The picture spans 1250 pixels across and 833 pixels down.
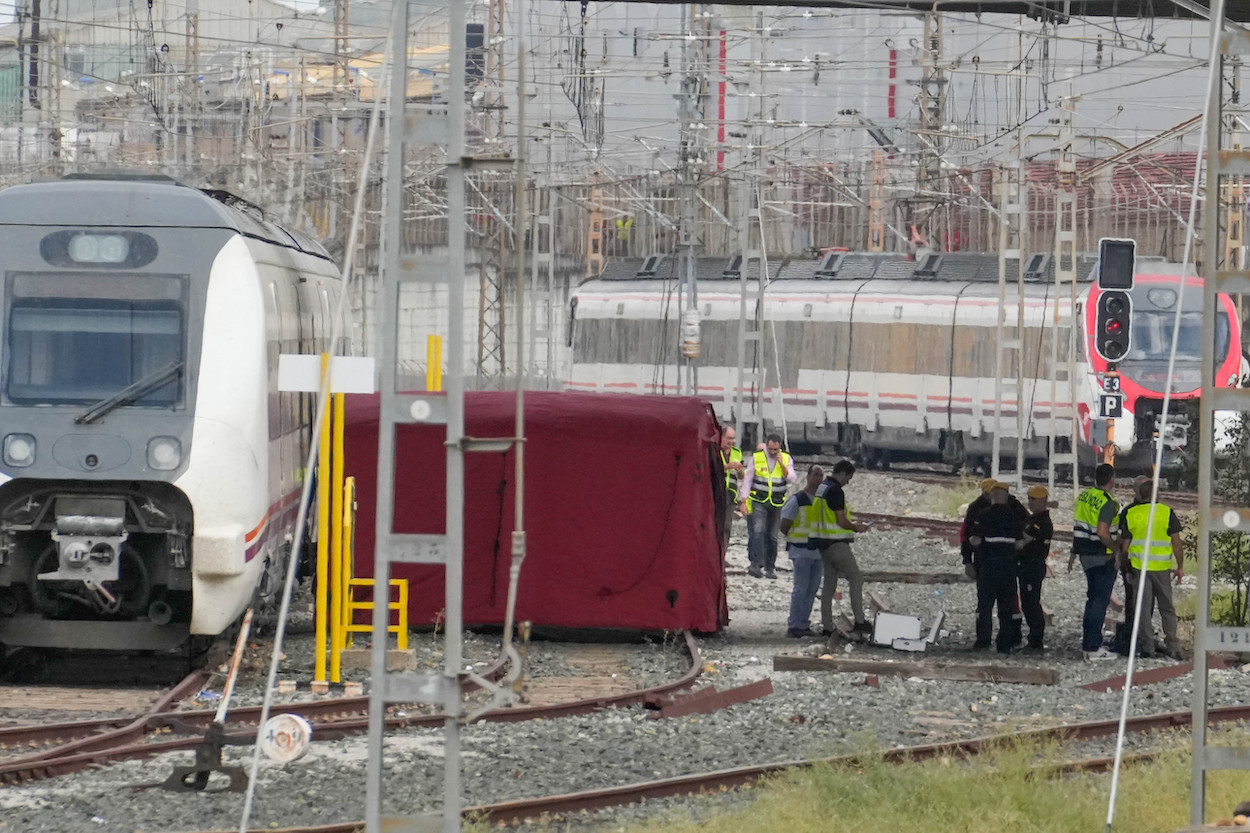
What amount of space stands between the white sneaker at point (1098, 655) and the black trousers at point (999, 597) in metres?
0.63

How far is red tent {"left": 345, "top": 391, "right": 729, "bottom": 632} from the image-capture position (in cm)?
1358

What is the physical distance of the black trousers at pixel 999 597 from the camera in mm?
13750

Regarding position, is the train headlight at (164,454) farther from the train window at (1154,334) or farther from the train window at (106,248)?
the train window at (1154,334)

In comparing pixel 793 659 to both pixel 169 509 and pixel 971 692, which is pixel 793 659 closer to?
pixel 971 692

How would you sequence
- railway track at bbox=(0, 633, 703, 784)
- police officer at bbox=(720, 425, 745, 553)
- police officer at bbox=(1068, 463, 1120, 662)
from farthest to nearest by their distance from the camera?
police officer at bbox=(720, 425, 745, 553)
police officer at bbox=(1068, 463, 1120, 662)
railway track at bbox=(0, 633, 703, 784)

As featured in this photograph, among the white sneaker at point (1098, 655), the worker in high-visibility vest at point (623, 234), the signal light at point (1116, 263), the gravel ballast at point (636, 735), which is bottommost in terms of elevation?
the white sneaker at point (1098, 655)

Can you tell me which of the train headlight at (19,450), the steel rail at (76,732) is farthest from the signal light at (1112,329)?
the steel rail at (76,732)

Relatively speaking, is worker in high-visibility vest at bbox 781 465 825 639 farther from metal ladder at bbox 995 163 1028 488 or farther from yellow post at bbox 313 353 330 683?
metal ladder at bbox 995 163 1028 488

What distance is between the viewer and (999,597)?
13.8 m

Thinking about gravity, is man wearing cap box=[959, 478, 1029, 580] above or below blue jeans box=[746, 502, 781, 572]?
above

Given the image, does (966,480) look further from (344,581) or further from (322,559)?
(322,559)

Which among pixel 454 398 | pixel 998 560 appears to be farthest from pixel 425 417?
pixel 998 560

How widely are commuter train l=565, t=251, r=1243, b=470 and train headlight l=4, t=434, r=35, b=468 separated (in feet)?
62.2

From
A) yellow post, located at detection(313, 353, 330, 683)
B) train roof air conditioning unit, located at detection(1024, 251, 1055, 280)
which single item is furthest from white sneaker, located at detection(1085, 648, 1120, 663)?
train roof air conditioning unit, located at detection(1024, 251, 1055, 280)
